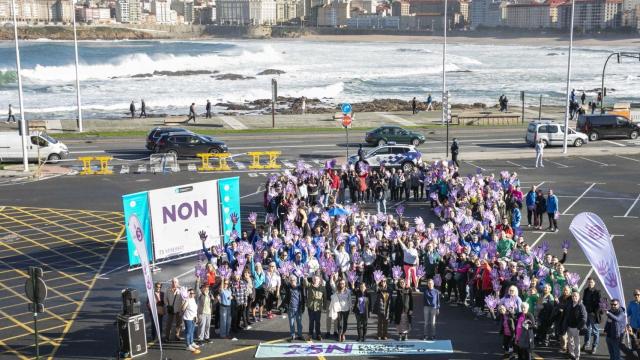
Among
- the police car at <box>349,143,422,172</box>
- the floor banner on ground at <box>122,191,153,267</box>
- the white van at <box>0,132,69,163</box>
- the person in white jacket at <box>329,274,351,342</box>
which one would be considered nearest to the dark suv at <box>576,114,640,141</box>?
the police car at <box>349,143,422,172</box>

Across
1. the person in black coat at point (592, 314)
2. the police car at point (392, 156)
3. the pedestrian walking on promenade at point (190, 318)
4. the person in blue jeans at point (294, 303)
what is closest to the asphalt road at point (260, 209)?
the pedestrian walking on promenade at point (190, 318)

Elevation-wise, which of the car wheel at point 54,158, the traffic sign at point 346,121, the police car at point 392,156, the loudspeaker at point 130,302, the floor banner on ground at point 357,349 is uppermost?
the traffic sign at point 346,121

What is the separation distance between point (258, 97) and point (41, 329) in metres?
67.6

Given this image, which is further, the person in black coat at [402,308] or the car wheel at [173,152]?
the car wheel at [173,152]

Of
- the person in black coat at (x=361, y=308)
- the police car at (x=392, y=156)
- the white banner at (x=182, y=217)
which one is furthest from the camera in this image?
the police car at (x=392, y=156)

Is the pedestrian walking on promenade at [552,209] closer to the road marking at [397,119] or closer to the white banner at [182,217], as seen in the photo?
the white banner at [182,217]

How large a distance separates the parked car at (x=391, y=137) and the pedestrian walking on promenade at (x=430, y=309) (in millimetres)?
27908

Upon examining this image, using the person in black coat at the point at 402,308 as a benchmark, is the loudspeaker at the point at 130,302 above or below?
above

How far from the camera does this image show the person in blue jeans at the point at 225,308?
15.6m

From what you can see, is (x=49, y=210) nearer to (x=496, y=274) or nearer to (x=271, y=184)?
(x=271, y=184)

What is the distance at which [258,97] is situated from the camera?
83250 mm

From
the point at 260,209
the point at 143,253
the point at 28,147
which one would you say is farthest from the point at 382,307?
the point at 28,147

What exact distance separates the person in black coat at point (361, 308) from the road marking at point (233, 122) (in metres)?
37.5

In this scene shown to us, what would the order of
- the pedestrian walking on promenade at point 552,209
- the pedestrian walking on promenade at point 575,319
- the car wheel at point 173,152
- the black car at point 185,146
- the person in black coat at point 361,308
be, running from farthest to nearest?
1. the black car at point 185,146
2. the car wheel at point 173,152
3. the pedestrian walking on promenade at point 552,209
4. the person in black coat at point 361,308
5. the pedestrian walking on promenade at point 575,319
